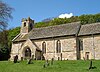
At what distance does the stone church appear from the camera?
149 feet

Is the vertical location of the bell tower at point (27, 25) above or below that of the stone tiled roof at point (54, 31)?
above

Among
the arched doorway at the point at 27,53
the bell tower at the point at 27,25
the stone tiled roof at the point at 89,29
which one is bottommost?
the arched doorway at the point at 27,53

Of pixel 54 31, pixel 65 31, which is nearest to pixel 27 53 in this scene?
pixel 54 31

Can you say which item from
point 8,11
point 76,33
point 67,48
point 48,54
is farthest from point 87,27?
point 8,11

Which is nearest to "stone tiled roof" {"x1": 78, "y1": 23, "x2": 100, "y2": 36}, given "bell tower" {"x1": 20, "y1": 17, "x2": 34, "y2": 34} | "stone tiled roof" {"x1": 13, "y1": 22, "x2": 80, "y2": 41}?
"stone tiled roof" {"x1": 13, "y1": 22, "x2": 80, "y2": 41}

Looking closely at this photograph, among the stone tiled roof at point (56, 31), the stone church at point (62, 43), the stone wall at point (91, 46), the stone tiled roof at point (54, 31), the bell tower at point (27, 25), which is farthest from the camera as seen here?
the bell tower at point (27, 25)

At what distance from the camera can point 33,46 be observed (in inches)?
1992

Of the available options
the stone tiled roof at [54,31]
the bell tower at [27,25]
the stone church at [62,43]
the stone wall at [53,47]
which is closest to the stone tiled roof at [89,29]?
the stone church at [62,43]

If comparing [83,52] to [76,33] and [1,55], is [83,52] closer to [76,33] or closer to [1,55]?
[76,33]

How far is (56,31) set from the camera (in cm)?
5188

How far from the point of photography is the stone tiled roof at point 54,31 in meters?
49.1

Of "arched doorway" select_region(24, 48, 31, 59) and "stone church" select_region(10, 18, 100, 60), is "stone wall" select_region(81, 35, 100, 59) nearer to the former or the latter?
"stone church" select_region(10, 18, 100, 60)

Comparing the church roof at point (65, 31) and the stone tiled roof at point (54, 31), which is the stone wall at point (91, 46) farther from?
the stone tiled roof at point (54, 31)

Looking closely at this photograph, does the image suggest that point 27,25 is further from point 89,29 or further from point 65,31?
point 89,29
